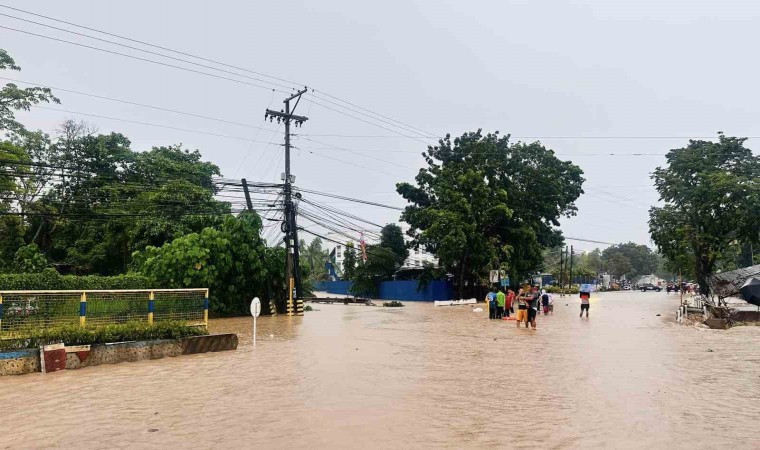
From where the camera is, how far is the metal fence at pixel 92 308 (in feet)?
37.7

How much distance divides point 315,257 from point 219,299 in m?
69.2

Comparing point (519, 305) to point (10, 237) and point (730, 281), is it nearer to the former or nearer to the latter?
point (730, 281)

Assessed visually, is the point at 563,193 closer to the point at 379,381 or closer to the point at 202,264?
the point at 202,264

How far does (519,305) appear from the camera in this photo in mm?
21938

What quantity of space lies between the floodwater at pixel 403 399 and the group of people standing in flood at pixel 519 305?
17.7 ft

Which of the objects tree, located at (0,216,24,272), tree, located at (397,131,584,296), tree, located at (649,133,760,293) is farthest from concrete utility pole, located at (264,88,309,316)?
tree, located at (649,133,760,293)

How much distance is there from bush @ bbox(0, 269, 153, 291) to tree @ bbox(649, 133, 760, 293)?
1295 inches

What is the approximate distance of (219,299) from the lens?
29.0 meters

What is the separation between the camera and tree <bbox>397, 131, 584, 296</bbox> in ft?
137

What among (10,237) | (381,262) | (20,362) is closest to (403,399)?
(20,362)

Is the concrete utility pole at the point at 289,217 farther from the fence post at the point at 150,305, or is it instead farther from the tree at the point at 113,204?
the fence post at the point at 150,305

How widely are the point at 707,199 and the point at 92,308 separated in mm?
35267

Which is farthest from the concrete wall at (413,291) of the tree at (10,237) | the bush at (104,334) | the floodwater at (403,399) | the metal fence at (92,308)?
the bush at (104,334)

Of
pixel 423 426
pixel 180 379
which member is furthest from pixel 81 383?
pixel 423 426
